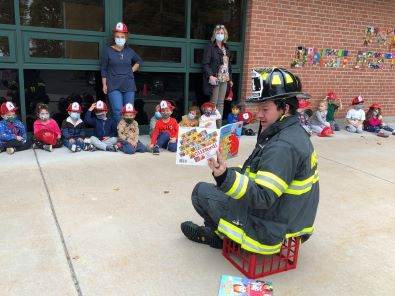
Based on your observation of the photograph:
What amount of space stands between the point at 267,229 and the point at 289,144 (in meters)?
0.59

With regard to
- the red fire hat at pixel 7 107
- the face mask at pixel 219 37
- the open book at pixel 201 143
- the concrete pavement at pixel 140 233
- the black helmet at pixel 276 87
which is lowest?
the concrete pavement at pixel 140 233

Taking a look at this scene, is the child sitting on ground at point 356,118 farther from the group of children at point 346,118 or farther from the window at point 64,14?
the window at point 64,14

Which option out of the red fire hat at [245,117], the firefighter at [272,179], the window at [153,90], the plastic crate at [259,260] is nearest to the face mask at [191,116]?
the window at [153,90]

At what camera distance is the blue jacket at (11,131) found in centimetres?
584

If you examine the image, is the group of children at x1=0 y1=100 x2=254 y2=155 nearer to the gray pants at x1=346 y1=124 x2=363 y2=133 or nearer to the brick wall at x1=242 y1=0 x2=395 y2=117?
the brick wall at x1=242 y1=0 x2=395 y2=117

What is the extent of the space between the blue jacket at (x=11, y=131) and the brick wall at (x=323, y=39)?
14.4 ft

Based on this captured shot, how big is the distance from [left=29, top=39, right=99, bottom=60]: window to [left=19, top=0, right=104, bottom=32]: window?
255 millimetres

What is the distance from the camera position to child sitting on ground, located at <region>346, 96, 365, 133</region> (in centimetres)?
867

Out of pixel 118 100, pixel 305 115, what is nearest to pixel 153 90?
pixel 118 100

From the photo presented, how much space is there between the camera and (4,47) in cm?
610

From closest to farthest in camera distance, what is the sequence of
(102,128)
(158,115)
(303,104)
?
(102,128) < (158,115) < (303,104)

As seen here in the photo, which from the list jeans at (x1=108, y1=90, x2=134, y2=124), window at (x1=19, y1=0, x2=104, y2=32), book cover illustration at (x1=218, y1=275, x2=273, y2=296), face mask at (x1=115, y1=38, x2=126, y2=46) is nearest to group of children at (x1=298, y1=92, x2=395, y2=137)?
jeans at (x1=108, y1=90, x2=134, y2=124)

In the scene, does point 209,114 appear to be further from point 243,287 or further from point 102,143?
point 243,287

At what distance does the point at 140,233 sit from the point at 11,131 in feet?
11.7
